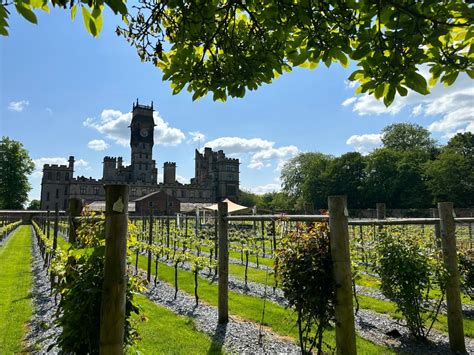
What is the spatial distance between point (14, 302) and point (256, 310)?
18.9 feet

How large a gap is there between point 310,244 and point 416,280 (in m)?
2.88

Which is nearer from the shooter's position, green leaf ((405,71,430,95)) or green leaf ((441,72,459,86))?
green leaf ((405,71,430,95))

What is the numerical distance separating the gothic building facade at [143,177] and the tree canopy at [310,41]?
80066mm

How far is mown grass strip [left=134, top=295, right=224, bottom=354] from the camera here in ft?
17.4

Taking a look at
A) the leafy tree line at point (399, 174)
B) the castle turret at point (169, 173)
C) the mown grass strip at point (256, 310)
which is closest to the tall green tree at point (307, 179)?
the leafy tree line at point (399, 174)

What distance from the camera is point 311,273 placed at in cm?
341

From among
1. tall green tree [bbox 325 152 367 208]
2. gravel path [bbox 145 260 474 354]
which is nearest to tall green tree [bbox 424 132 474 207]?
tall green tree [bbox 325 152 367 208]

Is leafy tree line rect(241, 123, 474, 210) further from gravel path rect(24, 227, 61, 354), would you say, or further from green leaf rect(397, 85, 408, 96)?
green leaf rect(397, 85, 408, 96)

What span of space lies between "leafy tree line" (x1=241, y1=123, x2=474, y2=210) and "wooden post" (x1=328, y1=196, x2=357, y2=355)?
42880 millimetres

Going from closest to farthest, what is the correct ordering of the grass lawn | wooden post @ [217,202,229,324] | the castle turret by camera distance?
the grass lawn
wooden post @ [217,202,229,324]
the castle turret

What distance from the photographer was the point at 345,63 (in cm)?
282

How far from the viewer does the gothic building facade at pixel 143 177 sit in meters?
79.1

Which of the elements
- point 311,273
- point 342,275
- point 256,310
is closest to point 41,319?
point 256,310

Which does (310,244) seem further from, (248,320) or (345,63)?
(248,320)
